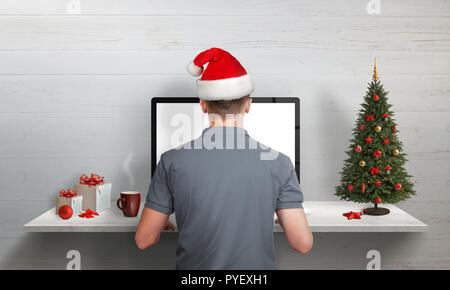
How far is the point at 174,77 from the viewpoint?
6.81 ft

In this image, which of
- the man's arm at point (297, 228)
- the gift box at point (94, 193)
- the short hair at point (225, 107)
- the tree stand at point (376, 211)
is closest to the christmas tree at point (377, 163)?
the tree stand at point (376, 211)

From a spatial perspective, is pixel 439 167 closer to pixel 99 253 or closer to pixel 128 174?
pixel 128 174

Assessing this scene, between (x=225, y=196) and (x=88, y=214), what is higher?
(x=225, y=196)

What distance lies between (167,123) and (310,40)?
792mm

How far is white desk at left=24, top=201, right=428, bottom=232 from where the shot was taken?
1604mm

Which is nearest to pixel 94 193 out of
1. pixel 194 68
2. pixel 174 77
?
pixel 174 77

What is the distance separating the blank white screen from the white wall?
0.68ft

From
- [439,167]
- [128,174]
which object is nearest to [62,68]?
[128,174]

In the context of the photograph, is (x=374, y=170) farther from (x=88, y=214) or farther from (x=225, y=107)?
(x=88, y=214)

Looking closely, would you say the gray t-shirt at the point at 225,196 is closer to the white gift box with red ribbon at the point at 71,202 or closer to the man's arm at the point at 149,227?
the man's arm at the point at 149,227

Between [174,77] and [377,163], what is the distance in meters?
1.00

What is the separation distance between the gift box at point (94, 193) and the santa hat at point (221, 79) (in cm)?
76

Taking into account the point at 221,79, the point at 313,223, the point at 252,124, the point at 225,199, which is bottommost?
the point at 313,223
